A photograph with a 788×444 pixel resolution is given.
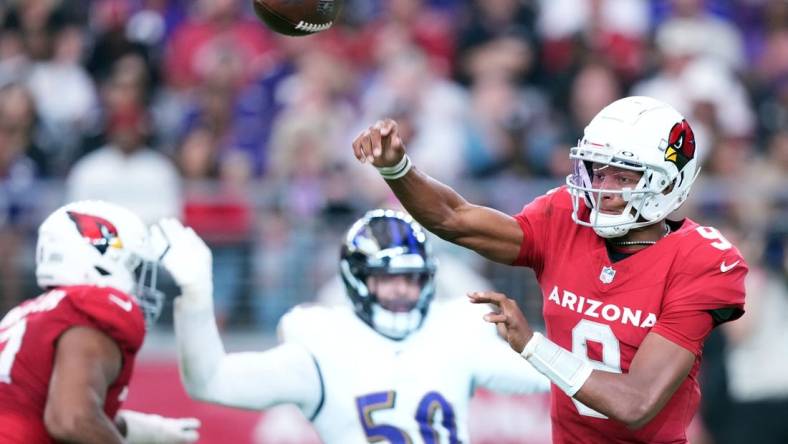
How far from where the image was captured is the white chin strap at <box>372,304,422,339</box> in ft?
17.1

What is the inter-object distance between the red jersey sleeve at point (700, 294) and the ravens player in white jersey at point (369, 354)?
3.10 ft

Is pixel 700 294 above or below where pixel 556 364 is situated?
above

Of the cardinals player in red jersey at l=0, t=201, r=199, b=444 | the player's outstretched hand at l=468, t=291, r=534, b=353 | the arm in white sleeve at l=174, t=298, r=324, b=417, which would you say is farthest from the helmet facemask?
the player's outstretched hand at l=468, t=291, r=534, b=353

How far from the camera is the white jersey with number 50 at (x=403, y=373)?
5059 mm

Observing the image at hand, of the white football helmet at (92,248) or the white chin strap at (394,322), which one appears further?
the white chin strap at (394,322)

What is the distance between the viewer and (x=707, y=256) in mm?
4496

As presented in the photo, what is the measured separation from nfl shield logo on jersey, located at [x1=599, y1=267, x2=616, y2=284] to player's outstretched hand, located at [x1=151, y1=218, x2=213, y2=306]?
4.67 feet

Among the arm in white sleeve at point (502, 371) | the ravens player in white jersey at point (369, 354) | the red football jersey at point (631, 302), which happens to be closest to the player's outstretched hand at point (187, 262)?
the ravens player in white jersey at point (369, 354)

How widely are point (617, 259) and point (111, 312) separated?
1697mm

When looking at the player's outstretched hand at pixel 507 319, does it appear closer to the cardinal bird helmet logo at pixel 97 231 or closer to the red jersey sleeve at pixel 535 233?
the red jersey sleeve at pixel 535 233

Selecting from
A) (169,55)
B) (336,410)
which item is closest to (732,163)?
(169,55)

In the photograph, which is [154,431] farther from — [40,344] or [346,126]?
[346,126]

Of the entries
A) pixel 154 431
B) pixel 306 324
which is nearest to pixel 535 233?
pixel 306 324

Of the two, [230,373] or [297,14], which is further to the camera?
[230,373]
